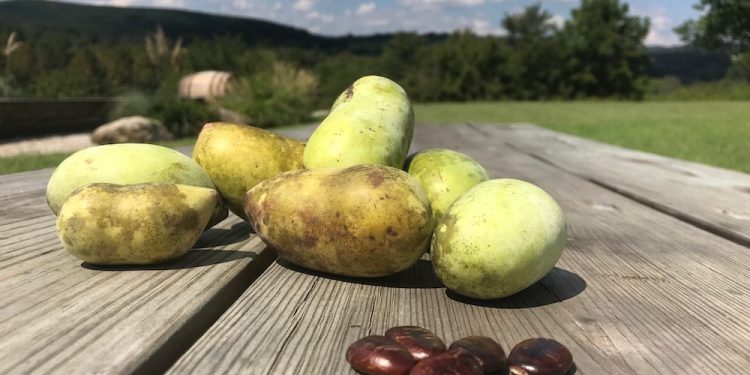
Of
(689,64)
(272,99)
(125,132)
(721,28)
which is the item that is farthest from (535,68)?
(689,64)

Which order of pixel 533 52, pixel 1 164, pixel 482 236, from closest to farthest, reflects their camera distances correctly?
pixel 482 236 → pixel 1 164 → pixel 533 52

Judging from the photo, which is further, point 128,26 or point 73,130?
point 128,26

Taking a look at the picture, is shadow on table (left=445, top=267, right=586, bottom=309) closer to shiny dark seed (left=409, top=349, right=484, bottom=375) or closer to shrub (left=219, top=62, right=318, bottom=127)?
shiny dark seed (left=409, top=349, right=484, bottom=375)

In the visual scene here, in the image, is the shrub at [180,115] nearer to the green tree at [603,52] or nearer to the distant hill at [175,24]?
the green tree at [603,52]

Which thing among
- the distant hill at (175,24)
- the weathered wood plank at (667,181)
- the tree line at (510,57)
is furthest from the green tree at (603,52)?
the distant hill at (175,24)

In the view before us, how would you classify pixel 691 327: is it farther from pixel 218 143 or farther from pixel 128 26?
pixel 128 26

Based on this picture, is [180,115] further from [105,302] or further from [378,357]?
[378,357]

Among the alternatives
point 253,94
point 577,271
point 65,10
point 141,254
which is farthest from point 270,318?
point 65,10

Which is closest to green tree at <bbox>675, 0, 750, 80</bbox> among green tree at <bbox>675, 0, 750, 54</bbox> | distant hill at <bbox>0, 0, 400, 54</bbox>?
green tree at <bbox>675, 0, 750, 54</bbox>
